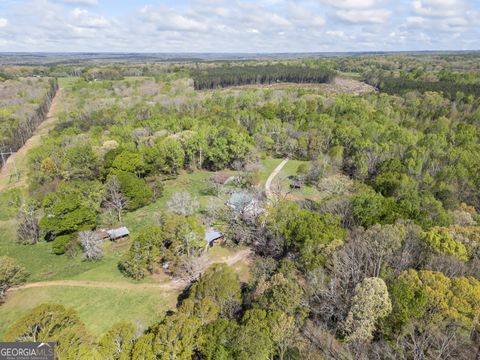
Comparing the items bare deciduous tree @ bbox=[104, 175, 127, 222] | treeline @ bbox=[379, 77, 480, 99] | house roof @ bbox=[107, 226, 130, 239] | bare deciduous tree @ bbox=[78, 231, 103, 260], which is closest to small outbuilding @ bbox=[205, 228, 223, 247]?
house roof @ bbox=[107, 226, 130, 239]

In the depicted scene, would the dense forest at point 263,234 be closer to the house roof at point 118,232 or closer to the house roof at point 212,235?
the house roof at point 118,232

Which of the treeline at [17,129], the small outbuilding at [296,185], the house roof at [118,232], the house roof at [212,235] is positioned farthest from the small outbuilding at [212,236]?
the treeline at [17,129]

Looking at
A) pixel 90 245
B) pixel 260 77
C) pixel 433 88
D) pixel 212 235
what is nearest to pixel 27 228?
pixel 90 245

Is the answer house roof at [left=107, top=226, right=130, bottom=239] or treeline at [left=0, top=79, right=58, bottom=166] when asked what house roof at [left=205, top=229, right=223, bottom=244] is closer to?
house roof at [left=107, top=226, right=130, bottom=239]

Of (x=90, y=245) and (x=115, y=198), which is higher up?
(x=115, y=198)

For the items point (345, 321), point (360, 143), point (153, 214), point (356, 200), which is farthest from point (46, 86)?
point (345, 321)

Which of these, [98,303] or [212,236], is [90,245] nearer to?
[98,303]
